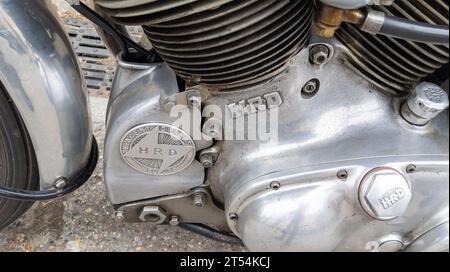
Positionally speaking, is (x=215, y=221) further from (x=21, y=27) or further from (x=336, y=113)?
(x=21, y=27)

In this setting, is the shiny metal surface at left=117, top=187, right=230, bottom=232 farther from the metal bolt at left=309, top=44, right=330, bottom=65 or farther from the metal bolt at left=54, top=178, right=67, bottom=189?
the metal bolt at left=309, top=44, right=330, bottom=65

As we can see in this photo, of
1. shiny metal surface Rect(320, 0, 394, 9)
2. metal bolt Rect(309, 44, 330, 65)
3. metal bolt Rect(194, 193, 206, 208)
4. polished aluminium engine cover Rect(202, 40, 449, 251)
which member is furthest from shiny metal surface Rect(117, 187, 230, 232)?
shiny metal surface Rect(320, 0, 394, 9)

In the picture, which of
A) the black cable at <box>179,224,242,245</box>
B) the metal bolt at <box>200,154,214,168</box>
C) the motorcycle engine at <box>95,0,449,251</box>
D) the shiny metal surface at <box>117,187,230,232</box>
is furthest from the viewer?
the black cable at <box>179,224,242,245</box>

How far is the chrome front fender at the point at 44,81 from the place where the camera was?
803mm

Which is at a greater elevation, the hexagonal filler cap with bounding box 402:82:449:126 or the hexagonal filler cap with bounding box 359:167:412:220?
the hexagonal filler cap with bounding box 402:82:449:126

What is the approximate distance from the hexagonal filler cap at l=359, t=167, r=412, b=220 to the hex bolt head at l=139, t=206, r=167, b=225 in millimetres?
398

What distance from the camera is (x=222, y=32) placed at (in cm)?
69

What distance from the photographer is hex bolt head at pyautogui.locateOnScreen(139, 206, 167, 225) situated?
1041 millimetres

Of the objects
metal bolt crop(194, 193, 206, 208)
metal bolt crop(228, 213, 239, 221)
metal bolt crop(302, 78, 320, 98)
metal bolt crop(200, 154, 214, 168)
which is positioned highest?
metal bolt crop(302, 78, 320, 98)

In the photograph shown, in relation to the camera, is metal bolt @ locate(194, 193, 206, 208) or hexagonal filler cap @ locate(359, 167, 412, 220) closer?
hexagonal filler cap @ locate(359, 167, 412, 220)

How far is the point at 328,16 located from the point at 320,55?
10 centimetres

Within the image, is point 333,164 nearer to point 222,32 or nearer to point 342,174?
point 342,174

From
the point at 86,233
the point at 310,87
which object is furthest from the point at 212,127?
the point at 86,233

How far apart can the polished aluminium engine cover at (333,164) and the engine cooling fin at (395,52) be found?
3 centimetres
